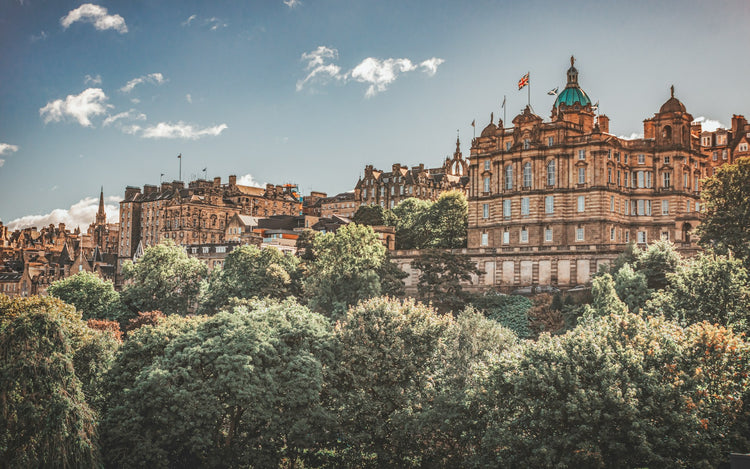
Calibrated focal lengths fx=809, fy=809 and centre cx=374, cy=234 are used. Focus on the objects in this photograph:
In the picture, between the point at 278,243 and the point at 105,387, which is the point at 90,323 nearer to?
the point at 105,387

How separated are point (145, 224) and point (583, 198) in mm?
108159

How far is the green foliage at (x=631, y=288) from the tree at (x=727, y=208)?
24.2 ft

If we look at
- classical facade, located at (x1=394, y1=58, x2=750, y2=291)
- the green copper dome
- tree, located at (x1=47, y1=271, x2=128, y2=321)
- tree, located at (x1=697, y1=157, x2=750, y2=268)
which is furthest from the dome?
tree, located at (x1=47, y1=271, x2=128, y2=321)

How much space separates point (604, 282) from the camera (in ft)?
186

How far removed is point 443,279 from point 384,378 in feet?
98.4

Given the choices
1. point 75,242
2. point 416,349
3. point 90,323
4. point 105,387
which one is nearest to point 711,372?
point 416,349

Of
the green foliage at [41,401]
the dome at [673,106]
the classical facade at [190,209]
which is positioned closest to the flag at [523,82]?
the dome at [673,106]

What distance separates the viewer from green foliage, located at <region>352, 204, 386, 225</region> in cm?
10510

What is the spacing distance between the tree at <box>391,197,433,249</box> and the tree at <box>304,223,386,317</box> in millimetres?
17618

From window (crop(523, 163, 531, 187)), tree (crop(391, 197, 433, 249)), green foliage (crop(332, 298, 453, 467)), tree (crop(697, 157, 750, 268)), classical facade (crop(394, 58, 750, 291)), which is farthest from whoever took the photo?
tree (crop(391, 197, 433, 249))

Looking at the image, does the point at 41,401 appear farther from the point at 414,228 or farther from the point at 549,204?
the point at 414,228

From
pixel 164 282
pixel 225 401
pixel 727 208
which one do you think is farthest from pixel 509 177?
pixel 225 401

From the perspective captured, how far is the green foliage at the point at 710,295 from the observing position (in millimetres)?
46281

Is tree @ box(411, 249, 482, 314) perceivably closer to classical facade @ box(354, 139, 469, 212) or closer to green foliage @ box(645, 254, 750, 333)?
green foliage @ box(645, 254, 750, 333)
